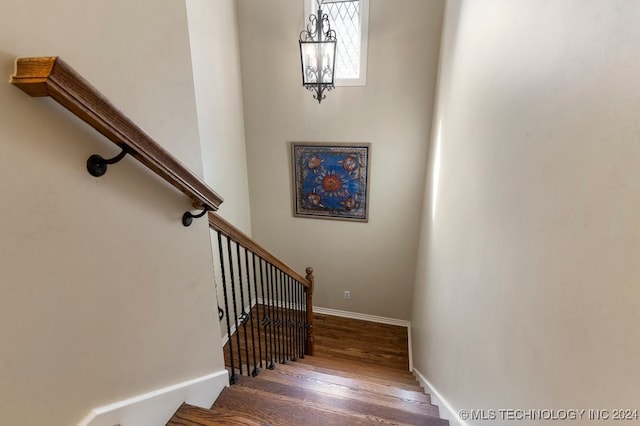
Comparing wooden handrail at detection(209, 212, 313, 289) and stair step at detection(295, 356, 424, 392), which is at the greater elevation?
wooden handrail at detection(209, 212, 313, 289)

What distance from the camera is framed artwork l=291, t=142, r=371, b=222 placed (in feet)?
11.2

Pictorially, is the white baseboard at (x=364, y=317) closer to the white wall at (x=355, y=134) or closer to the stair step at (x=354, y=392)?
the white wall at (x=355, y=134)

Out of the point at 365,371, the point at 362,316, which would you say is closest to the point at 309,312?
the point at 365,371

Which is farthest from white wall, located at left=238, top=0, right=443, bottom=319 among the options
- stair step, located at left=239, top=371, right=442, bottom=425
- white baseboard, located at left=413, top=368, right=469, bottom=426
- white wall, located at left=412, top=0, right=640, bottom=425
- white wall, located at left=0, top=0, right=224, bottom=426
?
white wall, located at left=0, top=0, right=224, bottom=426

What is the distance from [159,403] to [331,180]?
2.81 m

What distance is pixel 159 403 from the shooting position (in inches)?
41.9

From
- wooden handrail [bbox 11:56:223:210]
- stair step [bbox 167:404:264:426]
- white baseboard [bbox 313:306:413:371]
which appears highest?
wooden handrail [bbox 11:56:223:210]

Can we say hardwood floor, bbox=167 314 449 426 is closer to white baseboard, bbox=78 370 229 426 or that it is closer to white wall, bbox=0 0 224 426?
white baseboard, bbox=78 370 229 426

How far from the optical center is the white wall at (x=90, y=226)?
23.5 inches

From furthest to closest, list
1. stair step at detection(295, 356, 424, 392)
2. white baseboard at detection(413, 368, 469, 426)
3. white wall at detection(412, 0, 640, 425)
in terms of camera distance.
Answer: stair step at detection(295, 356, 424, 392)
white baseboard at detection(413, 368, 469, 426)
white wall at detection(412, 0, 640, 425)

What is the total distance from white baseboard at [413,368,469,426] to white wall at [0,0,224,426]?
4.32ft

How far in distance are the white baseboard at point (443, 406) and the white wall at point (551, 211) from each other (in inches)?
2.8

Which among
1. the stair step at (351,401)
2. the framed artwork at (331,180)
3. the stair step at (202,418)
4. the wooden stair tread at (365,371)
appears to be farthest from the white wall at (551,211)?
the framed artwork at (331,180)

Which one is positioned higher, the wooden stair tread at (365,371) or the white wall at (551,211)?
the white wall at (551,211)
